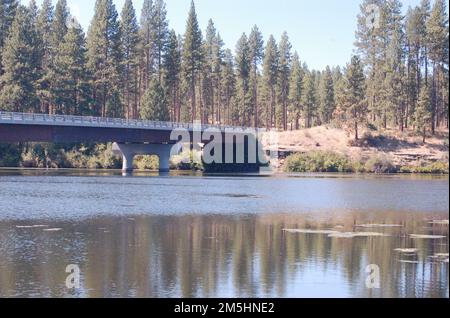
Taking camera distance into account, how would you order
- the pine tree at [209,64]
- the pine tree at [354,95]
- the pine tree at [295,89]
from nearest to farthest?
the pine tree at [354,95]
the pine tree at [209,64]
the pine tree at [295,89]

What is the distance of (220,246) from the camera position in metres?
31.5

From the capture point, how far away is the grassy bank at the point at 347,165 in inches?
4269

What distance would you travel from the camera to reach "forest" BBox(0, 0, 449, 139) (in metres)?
114

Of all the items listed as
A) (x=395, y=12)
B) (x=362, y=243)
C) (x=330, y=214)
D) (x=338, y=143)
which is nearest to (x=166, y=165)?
(x=338, y=143)

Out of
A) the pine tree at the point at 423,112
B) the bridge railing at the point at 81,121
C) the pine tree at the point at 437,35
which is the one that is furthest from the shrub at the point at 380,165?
the bridge railing at the point at 81,121

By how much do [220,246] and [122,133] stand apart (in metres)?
68.7

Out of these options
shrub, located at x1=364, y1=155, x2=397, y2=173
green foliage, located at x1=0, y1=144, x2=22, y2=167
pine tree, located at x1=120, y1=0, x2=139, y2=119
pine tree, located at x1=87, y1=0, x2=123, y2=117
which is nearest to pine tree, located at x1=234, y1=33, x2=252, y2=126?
pine tree, located at x1=120, y1=0, x2=139, y2=119

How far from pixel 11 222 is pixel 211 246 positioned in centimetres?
1283

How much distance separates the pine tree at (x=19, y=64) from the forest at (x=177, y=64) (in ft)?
0.49

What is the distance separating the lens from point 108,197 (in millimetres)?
56250

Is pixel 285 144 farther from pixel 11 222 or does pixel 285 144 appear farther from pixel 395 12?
pixel 11 222

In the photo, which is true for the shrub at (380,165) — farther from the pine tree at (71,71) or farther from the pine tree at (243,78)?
the pine tree at (71,71)

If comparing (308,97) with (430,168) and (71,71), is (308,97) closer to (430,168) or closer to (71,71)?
(430,168)

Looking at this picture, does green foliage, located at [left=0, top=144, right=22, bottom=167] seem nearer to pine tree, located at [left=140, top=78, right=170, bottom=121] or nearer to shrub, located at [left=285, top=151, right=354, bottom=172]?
pine tree, located at [left=140, top=78, right=170, bottom=121]
